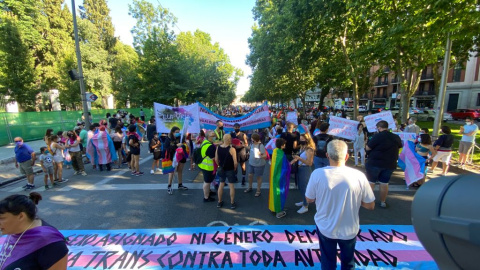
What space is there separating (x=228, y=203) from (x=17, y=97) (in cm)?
2891

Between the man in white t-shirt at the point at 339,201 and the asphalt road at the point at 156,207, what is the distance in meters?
1.94

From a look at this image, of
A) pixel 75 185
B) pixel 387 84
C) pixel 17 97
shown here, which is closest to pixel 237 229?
pixel 75 185

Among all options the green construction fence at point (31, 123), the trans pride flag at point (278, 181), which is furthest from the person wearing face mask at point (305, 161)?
the green construction fence at point (31, 123)

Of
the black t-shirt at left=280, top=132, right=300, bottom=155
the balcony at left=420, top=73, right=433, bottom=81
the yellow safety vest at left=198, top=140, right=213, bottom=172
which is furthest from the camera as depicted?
the balcony at left=420, top=73, right=433, bottom=81

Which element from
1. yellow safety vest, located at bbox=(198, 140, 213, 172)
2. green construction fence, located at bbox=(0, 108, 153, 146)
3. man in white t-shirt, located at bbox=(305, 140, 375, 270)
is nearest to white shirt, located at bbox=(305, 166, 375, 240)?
man in white t-shirt, located at bbox=(305, 140, 375, 270)

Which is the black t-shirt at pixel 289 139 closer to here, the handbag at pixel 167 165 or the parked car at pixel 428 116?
the handbag at pixel 167 165

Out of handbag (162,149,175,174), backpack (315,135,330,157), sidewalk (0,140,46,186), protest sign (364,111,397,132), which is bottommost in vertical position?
sidewalk (0,140,46,186)

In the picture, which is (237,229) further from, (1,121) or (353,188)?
(1,121)

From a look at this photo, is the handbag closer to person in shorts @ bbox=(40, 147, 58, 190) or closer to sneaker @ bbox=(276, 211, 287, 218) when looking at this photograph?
sneaker @ bbox=(276, 211, 287, 218)

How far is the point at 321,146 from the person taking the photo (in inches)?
181

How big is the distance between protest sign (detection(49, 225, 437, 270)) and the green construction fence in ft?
42.1

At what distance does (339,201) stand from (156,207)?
4056 millimetres

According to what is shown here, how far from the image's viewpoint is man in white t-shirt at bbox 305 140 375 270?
6.98 feet

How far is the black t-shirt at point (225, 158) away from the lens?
15.0 ft
